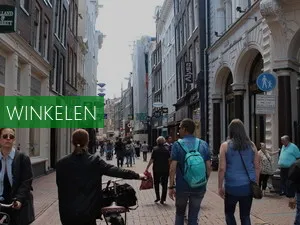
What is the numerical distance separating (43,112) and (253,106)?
9933 millimetres

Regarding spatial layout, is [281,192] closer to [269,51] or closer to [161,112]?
[269,51]

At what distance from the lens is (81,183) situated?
14.5ft

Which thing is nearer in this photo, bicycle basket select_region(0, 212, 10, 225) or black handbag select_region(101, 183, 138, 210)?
bicycle basket select_region(0, 212, 10, 225)

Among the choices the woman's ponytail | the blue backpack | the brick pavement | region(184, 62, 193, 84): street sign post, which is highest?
region(184, 62, 193, 84): street sign post

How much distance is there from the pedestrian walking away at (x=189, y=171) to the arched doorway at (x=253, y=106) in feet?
38.1

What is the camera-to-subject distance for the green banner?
604 inches

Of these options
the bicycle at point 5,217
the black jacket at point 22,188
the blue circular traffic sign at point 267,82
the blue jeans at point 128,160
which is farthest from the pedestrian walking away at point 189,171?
the blue jeans at point 128,160

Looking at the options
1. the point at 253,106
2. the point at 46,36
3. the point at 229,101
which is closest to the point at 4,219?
the point at 253,106

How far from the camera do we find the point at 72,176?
14.6 feet

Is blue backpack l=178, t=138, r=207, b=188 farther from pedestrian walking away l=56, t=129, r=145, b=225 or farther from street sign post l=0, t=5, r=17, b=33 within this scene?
street sign post l=0, t=5, r=17, b=33

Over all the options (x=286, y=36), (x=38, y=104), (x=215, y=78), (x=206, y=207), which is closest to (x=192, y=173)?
(x=206, y=207)

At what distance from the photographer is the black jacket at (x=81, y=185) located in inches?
172

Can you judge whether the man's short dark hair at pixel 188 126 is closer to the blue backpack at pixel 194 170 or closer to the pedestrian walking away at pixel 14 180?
the blue backpack at pixel 194 170

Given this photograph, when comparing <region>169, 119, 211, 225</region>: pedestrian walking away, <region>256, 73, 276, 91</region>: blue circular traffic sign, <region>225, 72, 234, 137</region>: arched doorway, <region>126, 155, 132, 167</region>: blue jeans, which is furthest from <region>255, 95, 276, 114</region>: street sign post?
<region>126, 155, 132, 167</region>: blue jeans
